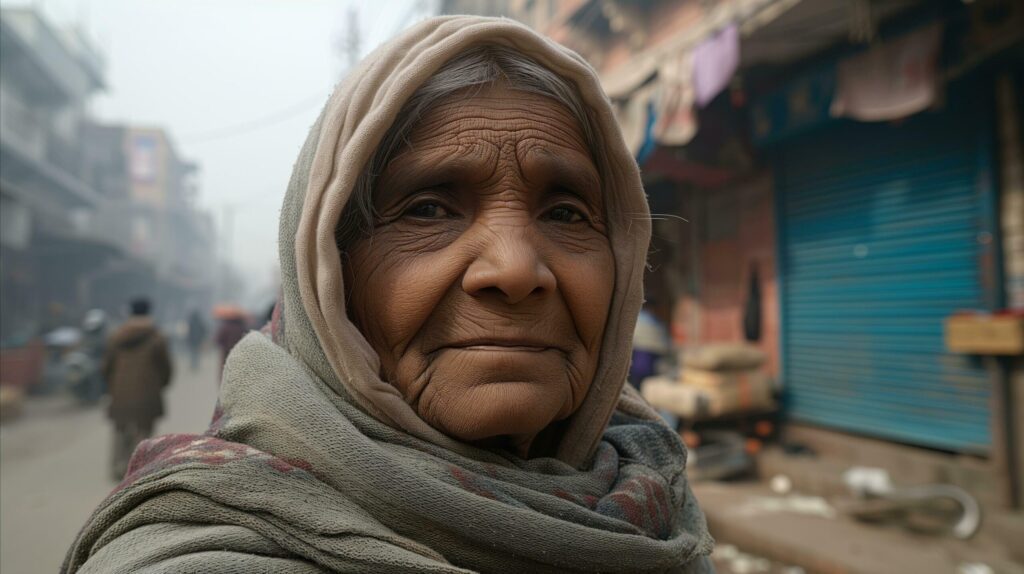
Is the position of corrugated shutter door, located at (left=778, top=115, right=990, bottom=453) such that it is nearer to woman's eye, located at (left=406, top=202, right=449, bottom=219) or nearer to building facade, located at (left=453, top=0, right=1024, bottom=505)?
building facade, located at (left=453, top=0, right=1024, bottom=505)

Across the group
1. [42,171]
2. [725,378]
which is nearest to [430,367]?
[725,378]

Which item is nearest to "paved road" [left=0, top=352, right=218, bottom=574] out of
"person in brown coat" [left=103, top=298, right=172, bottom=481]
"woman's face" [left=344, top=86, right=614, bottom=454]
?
"person in brown coat" [left=103, top=298, right=172, bottom=481]

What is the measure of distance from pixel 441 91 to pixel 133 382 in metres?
6.45

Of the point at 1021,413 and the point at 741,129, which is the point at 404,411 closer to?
the point at 1021,413

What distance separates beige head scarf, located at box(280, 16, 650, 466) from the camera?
99 centimetres

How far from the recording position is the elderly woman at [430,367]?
2.78 feet

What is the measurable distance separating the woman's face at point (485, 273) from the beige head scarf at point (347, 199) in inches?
2.7

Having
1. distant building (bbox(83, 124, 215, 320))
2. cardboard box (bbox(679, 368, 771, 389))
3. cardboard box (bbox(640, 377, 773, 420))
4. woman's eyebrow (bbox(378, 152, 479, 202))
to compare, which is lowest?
cardboard box (bbox(640, 377, 773, 420))

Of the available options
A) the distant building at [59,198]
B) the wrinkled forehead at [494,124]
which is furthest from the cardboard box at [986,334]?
the distant building at [59,198]

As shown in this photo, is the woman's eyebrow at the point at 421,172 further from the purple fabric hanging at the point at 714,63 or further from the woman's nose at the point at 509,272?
the purple fabric hanging at the point at 714,63

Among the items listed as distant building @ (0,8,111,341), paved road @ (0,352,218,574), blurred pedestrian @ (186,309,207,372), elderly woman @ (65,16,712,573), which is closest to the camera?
elderly woman @ (65,16,712,573)

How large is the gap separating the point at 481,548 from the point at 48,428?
11612 millimetres

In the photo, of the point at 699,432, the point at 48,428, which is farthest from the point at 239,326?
the point at 699,432

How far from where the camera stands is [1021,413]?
4.21m
